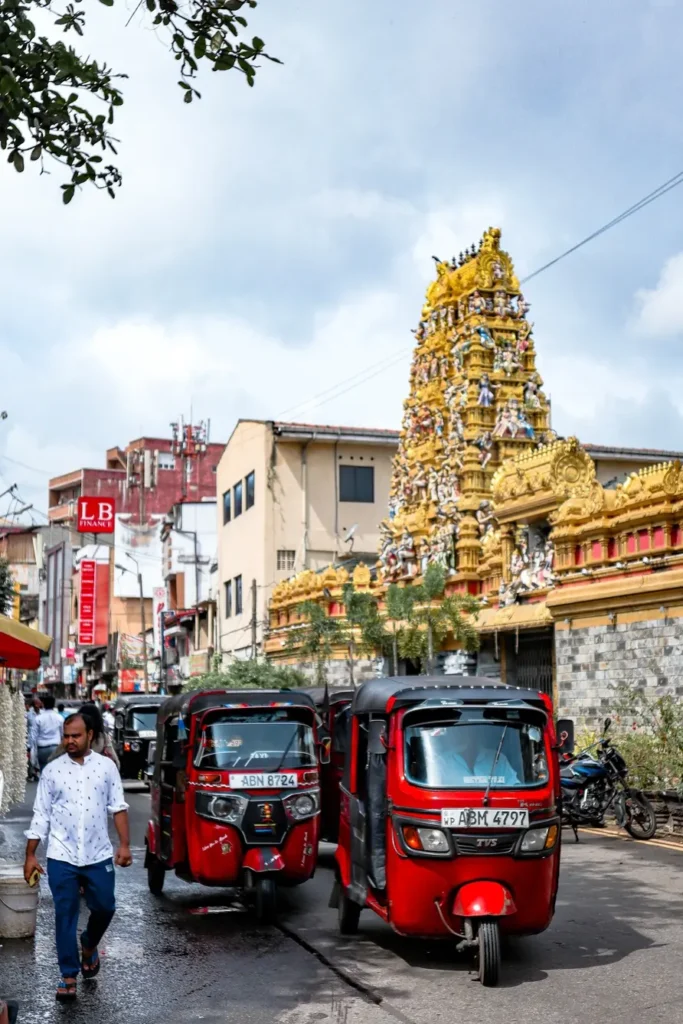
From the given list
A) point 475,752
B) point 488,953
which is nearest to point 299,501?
point 475,752

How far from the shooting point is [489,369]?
111 feet

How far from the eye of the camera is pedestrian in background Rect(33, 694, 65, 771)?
75.2 ft

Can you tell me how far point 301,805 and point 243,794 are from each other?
1.87ft

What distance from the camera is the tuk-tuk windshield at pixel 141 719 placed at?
30.5 m

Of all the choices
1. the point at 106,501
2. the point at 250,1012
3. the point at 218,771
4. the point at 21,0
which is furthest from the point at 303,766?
the point at 106,501

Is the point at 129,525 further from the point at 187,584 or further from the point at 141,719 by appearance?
the point at 141,719

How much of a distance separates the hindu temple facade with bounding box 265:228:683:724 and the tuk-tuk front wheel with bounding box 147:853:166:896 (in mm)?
11838

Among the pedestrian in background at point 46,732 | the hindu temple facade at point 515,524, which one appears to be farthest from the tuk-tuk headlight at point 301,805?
the pedestrian in background at point 46,732

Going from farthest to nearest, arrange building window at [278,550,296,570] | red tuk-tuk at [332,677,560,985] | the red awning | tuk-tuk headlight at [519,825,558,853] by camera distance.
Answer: building window at [278,550,296,570], the red awning, tuk-tuk headlight at [519,825,558,853], red tuk-tuk at [332,677,560,985]

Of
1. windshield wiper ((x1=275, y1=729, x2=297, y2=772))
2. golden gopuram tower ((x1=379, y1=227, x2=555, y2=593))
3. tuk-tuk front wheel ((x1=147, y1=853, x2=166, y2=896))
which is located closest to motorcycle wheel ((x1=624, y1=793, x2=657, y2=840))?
windshield wiper ((x1=275, y1=729, x2=297, y2=772))

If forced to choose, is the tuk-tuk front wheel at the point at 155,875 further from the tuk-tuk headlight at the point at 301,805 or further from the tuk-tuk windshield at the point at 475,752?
the tuk-tuk windshield at the point at 475,752

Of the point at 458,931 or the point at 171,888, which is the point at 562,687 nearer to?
the point at 171,888

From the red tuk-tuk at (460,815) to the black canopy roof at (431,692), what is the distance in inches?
0.5

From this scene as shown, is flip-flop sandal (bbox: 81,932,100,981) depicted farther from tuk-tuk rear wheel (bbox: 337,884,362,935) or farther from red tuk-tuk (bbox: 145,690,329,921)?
red tuk-tuk (bbox: 145,690,329,921)
